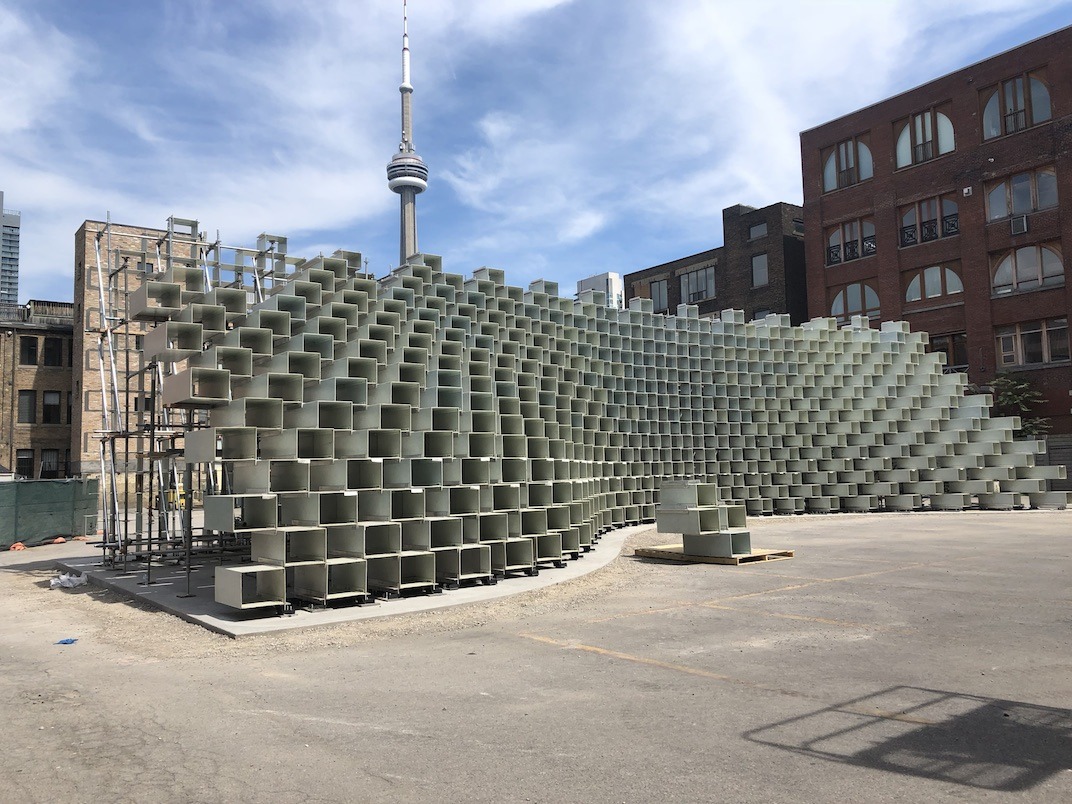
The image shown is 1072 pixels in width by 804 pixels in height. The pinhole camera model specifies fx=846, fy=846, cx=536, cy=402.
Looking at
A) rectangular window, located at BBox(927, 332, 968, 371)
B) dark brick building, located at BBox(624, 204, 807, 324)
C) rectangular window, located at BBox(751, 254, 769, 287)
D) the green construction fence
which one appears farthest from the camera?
rectangular window, located at BBox(751, 254, 769, 287)

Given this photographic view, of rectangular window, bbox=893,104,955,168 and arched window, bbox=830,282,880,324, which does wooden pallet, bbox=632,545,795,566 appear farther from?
rectangular window, bbox=893,104,955,168

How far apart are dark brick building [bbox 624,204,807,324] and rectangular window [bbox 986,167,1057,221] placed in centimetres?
1419

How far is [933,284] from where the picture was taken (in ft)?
144

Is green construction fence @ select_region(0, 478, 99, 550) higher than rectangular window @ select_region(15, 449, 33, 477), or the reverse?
rectangular window @ select_region(15, 449, 33, 477)

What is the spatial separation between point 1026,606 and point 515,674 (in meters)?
7.40

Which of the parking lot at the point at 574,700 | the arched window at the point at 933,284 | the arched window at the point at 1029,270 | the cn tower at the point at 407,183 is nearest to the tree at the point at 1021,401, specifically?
the arched window at the point at 1029,270

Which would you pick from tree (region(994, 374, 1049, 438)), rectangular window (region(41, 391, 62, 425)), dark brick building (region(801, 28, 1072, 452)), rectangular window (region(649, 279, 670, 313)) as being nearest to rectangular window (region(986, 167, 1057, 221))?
dark brick building (region(801, 28, 1072, 452))

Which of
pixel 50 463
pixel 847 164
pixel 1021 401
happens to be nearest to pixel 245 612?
pixel 1021 401

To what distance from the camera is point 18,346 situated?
5238cm

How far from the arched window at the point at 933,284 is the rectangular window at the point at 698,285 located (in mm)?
15698

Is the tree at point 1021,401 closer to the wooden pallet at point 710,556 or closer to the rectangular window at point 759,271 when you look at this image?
the rectangular window at point 759,271

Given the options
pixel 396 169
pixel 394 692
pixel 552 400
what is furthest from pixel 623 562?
pixel 396 169

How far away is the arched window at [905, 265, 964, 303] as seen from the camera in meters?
43.2

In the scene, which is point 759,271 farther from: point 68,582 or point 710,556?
point 68,582
